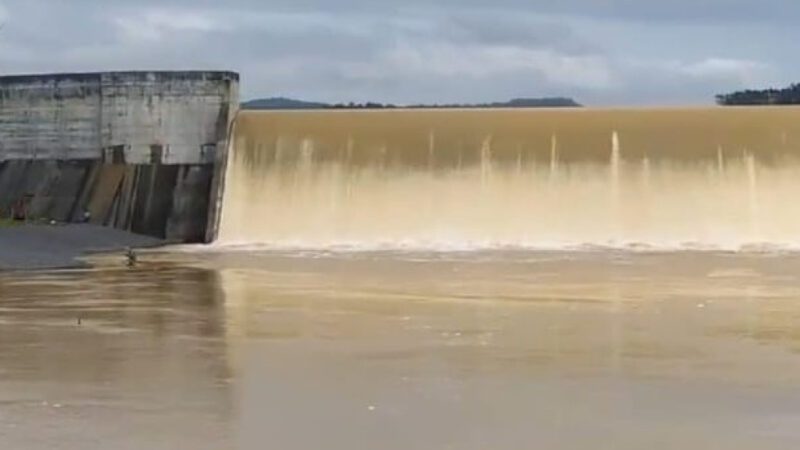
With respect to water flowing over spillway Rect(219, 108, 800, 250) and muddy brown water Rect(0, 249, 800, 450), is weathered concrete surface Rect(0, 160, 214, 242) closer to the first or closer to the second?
water flowing over spillway Rect(219, 108, 800, 250)

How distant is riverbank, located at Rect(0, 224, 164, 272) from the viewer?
22.4m

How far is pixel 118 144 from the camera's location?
29.2m

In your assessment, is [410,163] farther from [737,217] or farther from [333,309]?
[333,309]

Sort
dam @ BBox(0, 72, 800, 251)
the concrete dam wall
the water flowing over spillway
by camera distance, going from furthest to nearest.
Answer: the concrete dam wall
dam @ BBox(0, 72, 800, 251)
the water flowing over spillway

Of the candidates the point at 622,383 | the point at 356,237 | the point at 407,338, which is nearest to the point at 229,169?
the point at 356,237

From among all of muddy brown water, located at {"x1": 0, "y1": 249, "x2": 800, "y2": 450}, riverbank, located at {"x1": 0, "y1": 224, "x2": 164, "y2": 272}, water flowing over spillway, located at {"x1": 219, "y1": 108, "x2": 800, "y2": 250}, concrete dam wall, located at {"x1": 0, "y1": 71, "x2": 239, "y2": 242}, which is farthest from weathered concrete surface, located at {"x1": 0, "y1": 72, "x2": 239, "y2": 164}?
muddy brown water, located at {"x1": 0, "y1": 249, "x2": 800, "y2": 450}

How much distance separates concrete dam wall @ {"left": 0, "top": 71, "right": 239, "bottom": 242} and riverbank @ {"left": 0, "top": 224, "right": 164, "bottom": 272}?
0.91m

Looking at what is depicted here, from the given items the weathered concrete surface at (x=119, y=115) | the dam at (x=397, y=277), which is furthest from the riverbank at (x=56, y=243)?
the weathered concrete surface at (x=119, y=115)

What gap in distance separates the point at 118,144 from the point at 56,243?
14.6 feet

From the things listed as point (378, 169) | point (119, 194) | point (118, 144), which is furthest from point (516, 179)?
point (118, 144)

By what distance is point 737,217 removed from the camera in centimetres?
2723

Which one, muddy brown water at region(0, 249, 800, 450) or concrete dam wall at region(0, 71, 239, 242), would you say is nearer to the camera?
muddy brown water at region(0, 249, 800, 450)

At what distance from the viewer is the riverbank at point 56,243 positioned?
22.4 m

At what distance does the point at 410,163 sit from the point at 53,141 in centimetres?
674
